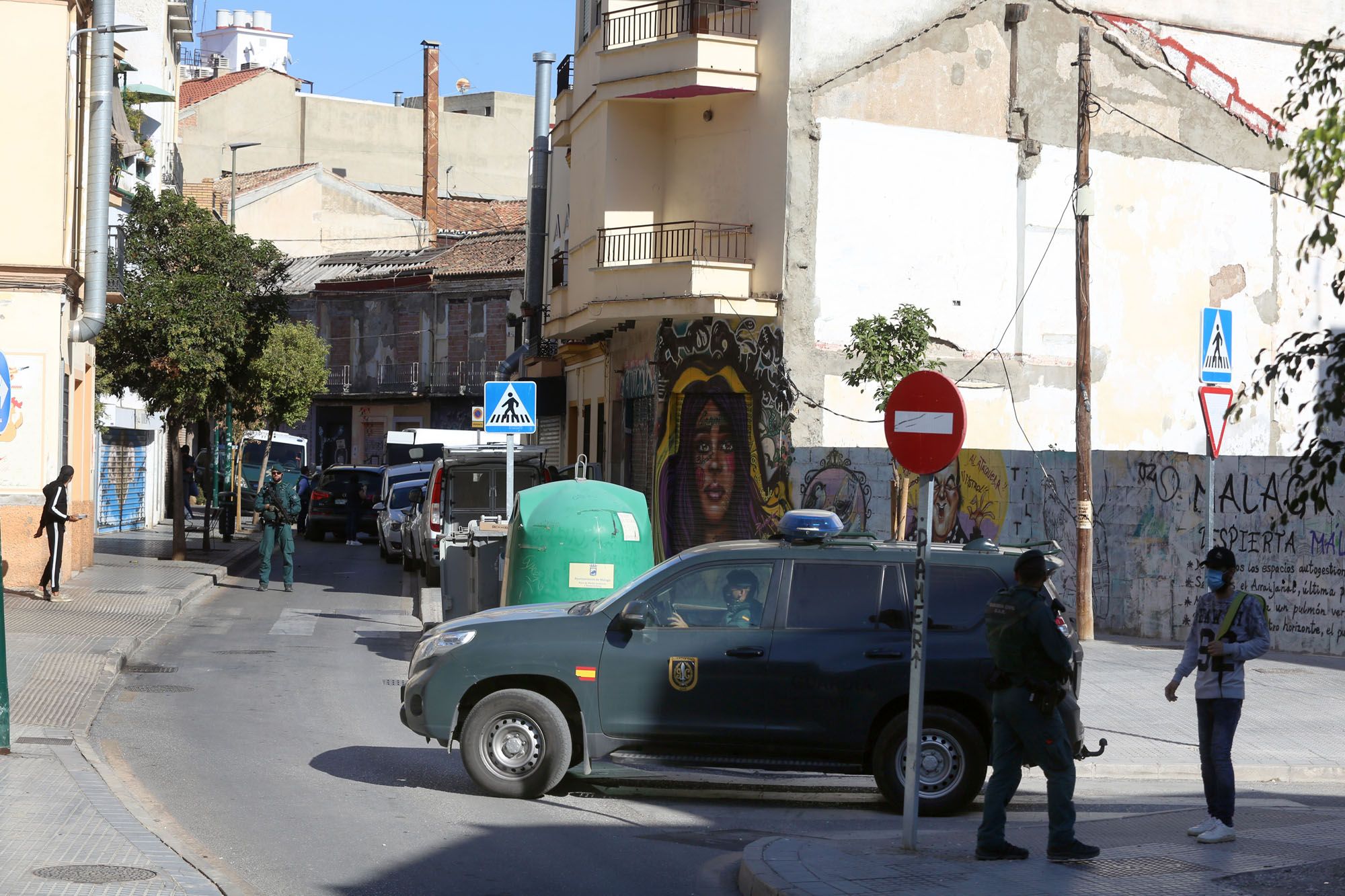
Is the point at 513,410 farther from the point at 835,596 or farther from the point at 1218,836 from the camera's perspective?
the point at 1218,836

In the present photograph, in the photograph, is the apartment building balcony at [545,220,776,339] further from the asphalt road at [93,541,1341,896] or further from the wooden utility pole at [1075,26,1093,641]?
the asphalt road at [93,541,1341,896]

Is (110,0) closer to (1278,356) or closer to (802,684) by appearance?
(802,684)

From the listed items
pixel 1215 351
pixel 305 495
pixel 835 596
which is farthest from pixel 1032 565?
pixel 305 495

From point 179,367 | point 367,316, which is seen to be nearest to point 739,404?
point 179,367

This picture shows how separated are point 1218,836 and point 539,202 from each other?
2957cm

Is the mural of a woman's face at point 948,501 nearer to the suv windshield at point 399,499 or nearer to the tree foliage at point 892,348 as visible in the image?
the tree foliage at point 892,348

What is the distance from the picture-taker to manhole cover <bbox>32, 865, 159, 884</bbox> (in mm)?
7129

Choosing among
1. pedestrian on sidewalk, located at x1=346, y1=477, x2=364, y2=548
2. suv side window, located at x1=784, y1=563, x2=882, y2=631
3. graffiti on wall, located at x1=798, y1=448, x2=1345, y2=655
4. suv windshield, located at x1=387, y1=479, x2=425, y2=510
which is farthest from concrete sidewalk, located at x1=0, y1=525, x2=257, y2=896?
pedestrian on sidewalk, located at x1=346, y1=477, x2=364, y2=548

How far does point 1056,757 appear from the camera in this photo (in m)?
7.95

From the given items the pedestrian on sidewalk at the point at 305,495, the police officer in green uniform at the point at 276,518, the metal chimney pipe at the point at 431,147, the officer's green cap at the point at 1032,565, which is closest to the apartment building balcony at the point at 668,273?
the police officer in green uniform at the point at 276,518

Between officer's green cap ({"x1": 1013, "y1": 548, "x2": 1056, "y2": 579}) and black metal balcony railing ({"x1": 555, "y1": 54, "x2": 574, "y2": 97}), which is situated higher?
black metal balcony railing ({"x1": 555, "y1": 54, "x2": 574, "y2": 97})

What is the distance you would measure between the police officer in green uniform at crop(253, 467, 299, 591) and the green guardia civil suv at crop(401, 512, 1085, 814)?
50.3ft

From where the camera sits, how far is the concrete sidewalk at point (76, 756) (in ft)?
23.9

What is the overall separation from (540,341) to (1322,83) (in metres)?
31.1
